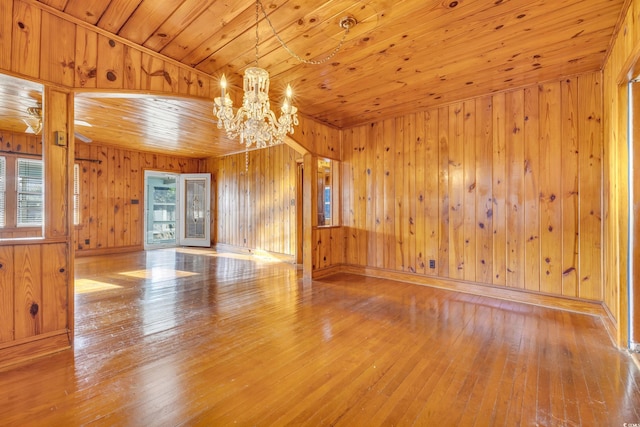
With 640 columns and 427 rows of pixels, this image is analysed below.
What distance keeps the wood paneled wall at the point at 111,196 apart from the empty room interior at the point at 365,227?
1.87 meters

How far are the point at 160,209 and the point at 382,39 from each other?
8090 millimetres

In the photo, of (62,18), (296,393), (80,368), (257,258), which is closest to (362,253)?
(257,258)

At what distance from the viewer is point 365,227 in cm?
489

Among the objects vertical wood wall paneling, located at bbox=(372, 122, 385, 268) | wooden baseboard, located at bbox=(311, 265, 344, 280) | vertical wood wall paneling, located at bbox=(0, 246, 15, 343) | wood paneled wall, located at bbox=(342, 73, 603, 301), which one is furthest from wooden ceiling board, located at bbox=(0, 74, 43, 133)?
wood paneled wall, located at bbox=(342, 73, 603, 301)

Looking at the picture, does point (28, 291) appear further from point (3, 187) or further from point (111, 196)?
point (111, 196)

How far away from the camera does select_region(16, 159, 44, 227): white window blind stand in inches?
222

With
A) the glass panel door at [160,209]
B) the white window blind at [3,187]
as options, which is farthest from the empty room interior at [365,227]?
the glass panel door at [160,209]

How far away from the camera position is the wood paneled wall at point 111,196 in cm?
657

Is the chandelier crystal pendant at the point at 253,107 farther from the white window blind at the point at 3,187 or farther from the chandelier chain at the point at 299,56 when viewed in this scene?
the white window blind at the point at 3,187

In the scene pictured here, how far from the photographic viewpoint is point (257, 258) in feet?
21.7

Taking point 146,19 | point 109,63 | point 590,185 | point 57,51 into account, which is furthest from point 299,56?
point 590,185

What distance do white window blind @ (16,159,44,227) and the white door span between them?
9.77ft

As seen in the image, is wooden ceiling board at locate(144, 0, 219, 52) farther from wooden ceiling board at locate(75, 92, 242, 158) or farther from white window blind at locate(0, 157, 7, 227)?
white window blind at locate(0, 157, 7, 227)

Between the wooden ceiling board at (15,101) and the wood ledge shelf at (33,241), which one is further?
the wooden ceiling board at (15,101)
